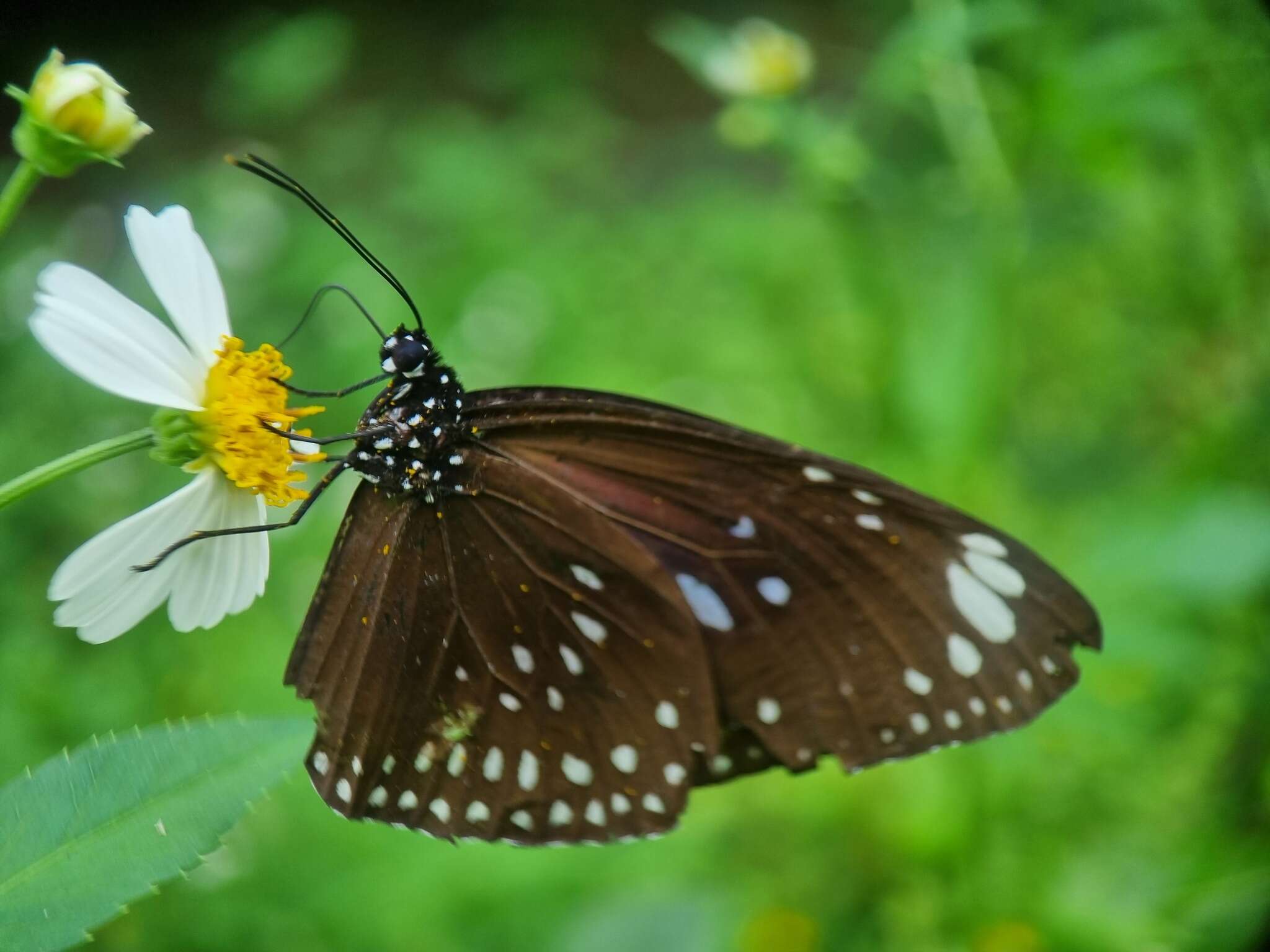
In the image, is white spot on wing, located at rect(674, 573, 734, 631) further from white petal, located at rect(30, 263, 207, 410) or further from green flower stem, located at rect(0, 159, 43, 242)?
green flower stem, located at rect(0, 159, 43, 242)

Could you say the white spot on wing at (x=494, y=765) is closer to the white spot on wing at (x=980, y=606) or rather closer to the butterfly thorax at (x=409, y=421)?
the butterfly thorax at (x=409, y=421)

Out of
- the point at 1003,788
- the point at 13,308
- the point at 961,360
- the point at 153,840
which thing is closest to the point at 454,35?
the point at 13,308

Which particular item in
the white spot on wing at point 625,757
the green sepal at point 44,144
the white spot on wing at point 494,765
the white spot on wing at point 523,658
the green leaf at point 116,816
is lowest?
the green leaf at point 116,816

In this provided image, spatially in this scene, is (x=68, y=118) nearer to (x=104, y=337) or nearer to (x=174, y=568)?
(x=104, y=337)

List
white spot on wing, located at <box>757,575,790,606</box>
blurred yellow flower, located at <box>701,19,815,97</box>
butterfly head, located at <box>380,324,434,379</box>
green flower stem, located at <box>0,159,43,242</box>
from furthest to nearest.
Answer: blurred yellow flower, located at <box>701,19,815,97</box>, white spot on wing, located at <box>757,575,790,606</box>, butterfly head, located at <box>380,324,434,379</box>, green flower stem, located at <box>0,159,43,242</box>

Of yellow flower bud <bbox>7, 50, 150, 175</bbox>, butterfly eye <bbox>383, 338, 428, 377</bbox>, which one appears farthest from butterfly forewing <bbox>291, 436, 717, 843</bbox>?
yellow flower bud <bbox>7, 50, 150, 175</bbox>

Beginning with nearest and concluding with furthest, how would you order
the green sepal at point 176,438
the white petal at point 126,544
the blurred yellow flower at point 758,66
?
the white petal at point 126,544, the green sepal at point 176,438, the blurred yellow flower at point 758,66

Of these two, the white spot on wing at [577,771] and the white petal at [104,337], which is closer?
the white petal at [104,337]

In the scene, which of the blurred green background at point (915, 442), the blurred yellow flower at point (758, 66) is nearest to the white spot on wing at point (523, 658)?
the blurred green background at point (915, 442)

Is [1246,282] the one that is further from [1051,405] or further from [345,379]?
[345,379]
